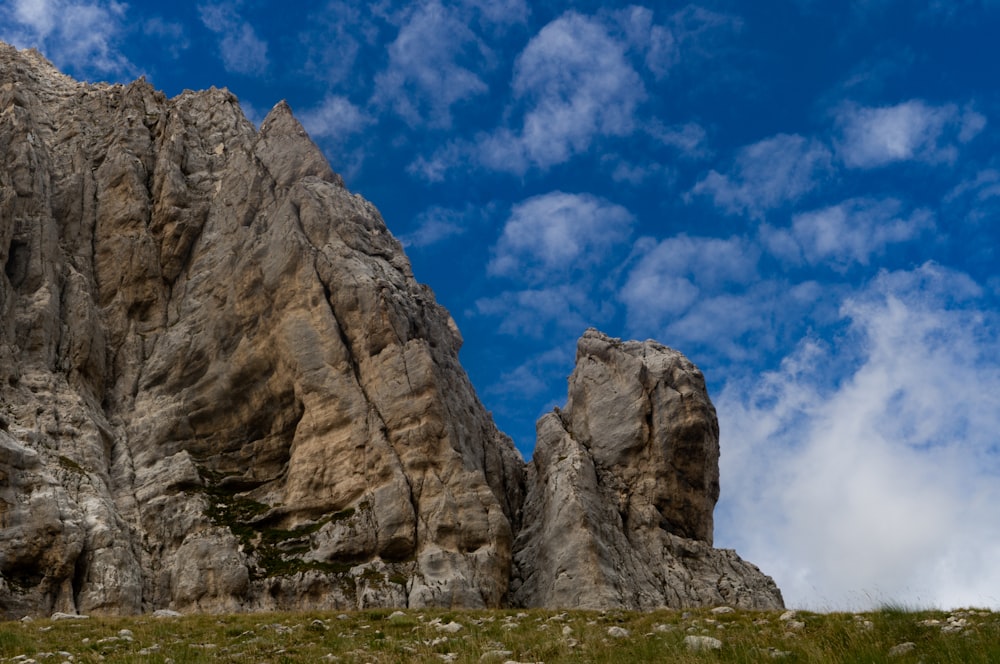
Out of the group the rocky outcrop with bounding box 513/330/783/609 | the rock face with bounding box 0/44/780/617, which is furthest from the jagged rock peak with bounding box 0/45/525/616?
the rocky outcrop with bounding box 513/330/783/609

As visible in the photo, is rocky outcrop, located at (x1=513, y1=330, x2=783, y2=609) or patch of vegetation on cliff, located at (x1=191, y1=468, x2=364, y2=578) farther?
rocky outcrop, located at (x1=513, y1=330, x2=783, y2=609)

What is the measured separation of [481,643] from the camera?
74.7 feet

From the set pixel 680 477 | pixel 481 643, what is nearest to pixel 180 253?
pixel 680 477

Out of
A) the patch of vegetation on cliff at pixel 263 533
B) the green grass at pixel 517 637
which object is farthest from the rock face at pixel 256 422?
the green grass at pixel 517 637

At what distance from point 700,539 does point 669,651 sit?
154ft

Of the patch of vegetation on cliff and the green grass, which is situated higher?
the patch of vegetation on cliff

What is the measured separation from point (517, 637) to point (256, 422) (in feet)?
142

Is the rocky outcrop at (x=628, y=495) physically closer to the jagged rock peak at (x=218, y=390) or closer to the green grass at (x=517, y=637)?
the jagged rock peak at (x=218, y=390)

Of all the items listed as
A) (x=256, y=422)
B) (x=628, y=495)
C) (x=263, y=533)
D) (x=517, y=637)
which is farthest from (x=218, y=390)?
(x=517, y=637)

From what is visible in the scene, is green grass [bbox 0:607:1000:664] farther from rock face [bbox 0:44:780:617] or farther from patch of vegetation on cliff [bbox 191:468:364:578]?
patch of vegetation on cliff [bbox 191:468:364:578]

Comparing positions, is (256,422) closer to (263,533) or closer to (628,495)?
(263,533)

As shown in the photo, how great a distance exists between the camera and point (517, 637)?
2359cm

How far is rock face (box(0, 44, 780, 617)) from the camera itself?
51.7 m

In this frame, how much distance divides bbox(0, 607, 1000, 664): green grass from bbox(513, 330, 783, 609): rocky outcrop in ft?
87.4
